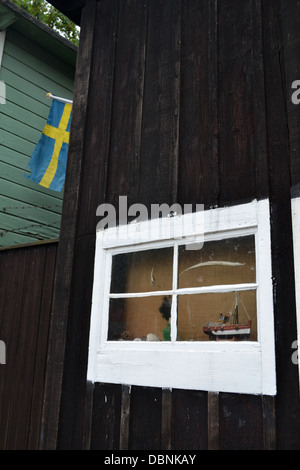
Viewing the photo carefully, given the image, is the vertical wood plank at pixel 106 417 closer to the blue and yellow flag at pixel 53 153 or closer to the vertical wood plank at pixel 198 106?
the vertical wood plank at pixel 198 106

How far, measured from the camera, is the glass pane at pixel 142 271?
2922 millimetres

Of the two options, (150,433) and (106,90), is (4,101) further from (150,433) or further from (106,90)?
(150,433)

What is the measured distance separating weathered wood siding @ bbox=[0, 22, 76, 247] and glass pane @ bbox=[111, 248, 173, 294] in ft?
9.93

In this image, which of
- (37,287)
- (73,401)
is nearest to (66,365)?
(73,401)

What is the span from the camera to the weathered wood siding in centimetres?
589

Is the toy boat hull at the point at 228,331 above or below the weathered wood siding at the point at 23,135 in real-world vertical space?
below

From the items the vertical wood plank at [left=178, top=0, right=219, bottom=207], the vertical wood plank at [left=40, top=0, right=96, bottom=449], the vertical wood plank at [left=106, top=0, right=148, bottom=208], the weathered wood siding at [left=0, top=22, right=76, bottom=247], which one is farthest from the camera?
the weathered wood siding at [left=0, top=22, right=76, bottom=247]

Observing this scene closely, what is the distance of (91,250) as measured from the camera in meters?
3.31

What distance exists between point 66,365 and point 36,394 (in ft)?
2.18

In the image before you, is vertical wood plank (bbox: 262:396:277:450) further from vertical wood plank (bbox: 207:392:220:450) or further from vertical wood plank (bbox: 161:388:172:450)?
vertical wood plank (bbox: 161:388:172:450)

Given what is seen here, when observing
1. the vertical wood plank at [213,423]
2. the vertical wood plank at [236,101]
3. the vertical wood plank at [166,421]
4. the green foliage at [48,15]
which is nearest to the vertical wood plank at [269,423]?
the vertical wood plank at [213,423]

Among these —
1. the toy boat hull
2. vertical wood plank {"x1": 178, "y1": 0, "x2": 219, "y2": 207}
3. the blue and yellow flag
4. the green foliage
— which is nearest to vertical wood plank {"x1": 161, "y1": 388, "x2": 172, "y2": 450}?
the toy boat hull

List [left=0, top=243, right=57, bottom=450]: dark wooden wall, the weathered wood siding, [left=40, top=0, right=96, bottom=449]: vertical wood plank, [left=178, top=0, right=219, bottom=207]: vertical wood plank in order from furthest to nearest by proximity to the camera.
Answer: the weathered wood siding
[left=0, top=243, right=57, bottom=450]: dark wooden wall
[left=40, top=0, right=96, bottom=449]: vertical wood plank
[left=178, top=0, right=219, bottom=207]: vertical wood plank

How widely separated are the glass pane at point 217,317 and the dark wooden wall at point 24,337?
1505mm
